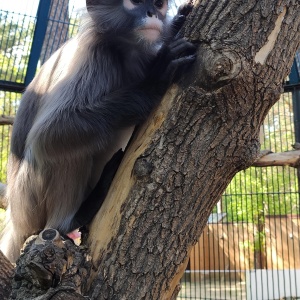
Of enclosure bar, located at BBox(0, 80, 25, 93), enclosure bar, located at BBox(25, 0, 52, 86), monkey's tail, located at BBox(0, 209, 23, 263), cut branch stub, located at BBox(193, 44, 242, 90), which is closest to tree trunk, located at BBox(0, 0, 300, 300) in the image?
cut branch stub, located at BBox(193, 44, 242, 90)

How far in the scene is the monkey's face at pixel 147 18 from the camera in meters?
2.60

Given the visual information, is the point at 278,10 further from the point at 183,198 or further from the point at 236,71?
the point at 183,198

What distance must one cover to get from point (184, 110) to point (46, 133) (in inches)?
36.6

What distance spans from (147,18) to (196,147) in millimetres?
1053

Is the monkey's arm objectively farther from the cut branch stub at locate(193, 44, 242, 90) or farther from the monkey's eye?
the monkey's eye

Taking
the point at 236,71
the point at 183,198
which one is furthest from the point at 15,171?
the point at 236,71

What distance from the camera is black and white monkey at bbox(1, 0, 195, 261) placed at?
7.90 feet

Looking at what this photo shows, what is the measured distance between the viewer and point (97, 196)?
2.50 metres

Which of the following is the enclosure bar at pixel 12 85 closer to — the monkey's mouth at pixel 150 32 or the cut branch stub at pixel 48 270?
the monkey's mouth at pixel 150 32

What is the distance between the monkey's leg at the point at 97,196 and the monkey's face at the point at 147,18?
0.69 m

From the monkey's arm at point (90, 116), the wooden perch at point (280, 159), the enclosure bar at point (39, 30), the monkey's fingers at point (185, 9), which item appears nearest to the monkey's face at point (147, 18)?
the monkey's fingers at point (185, 9)

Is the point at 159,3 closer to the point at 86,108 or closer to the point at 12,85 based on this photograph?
the point at 86,108

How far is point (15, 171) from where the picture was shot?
10.2ft

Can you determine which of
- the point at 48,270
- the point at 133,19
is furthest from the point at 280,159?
the point at 48,270
